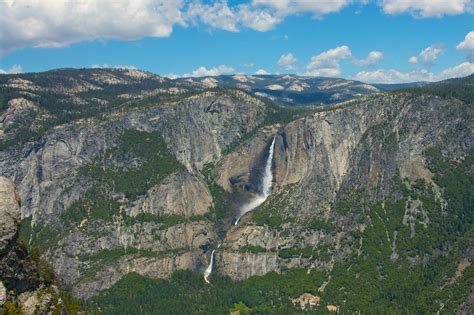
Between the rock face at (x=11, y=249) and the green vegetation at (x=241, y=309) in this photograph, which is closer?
the rock face at (x=11, y=249)

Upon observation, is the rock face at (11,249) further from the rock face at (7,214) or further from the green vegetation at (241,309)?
the green vegetation at (241,309)

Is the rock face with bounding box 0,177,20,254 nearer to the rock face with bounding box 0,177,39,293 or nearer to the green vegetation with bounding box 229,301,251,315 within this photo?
the rock face with bounding box 0,177,39,293

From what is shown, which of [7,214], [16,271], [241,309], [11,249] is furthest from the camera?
[241,309]

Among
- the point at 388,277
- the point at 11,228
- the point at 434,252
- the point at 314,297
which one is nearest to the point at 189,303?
the point at 314,297

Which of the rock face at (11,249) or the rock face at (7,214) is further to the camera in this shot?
the rock face at (11,249)

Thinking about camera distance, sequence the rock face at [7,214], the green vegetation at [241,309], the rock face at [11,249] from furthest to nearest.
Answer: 1. the green vegetation at [241,309]
2. the rock face at [11,249]
3. the rock face at [7,214]

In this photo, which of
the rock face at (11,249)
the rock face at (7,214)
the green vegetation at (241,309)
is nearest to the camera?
the rock face at (7,214)

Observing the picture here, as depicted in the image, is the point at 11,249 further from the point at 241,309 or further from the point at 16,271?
the point at 241,309

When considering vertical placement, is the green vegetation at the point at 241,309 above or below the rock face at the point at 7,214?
below

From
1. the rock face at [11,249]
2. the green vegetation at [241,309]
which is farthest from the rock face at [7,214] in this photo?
the green vegetation at [241,309]

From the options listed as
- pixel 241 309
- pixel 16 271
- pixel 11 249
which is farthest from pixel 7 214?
pixel 241 309

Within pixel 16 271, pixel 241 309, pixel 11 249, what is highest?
pixel 11 249

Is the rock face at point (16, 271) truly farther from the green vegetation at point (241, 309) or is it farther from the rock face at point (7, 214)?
the green vegetation at point (241, 309)

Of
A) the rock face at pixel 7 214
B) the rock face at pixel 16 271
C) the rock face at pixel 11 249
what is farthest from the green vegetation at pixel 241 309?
the rock face at pixel 7 214
